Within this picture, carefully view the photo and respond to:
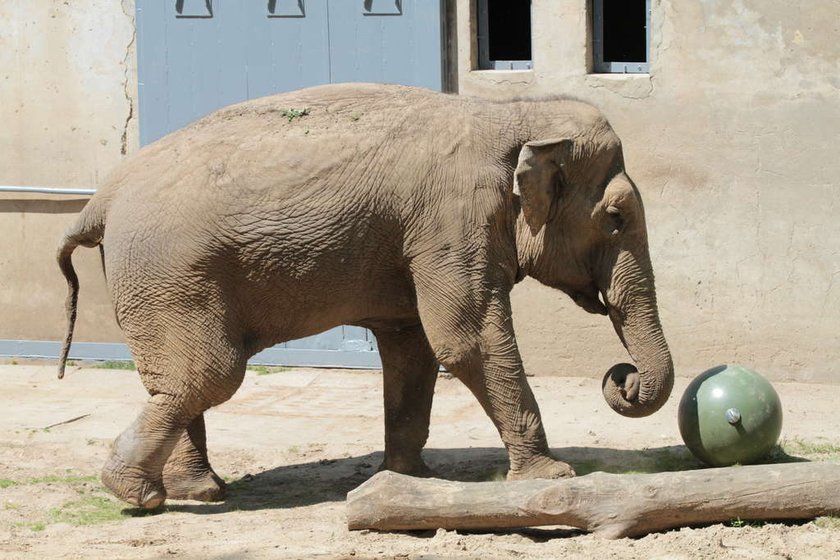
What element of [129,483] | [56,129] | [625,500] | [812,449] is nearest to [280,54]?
[56,129]

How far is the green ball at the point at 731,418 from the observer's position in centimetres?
671

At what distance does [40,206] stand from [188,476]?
4.72 metres

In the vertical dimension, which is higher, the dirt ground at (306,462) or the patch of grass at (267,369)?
the dirt ground at (306,462)

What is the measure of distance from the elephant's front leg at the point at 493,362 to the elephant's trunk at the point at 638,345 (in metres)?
0.42

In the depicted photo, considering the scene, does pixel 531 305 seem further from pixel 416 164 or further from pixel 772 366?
pixel 416 164

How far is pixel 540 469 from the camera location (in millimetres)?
6586

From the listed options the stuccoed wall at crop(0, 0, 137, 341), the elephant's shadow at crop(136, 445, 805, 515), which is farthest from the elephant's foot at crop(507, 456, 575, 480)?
the stuccoed wall at crop(0, 0, 137, 341)

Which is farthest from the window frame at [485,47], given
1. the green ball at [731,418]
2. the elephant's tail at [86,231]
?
the elephant's tail at [86,231]

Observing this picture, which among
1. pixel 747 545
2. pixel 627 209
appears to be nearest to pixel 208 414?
pixel 627 209

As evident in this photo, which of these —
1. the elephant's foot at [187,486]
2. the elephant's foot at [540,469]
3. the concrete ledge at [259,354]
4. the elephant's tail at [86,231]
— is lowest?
the concrete ledge at [259,354]

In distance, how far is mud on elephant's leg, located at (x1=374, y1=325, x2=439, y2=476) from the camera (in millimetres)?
7316

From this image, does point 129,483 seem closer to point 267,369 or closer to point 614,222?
point 614,222

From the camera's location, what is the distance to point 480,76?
9.83 metres

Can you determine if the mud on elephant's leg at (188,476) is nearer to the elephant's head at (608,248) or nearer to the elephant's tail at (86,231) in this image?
the elephant's tail at (86,231)
